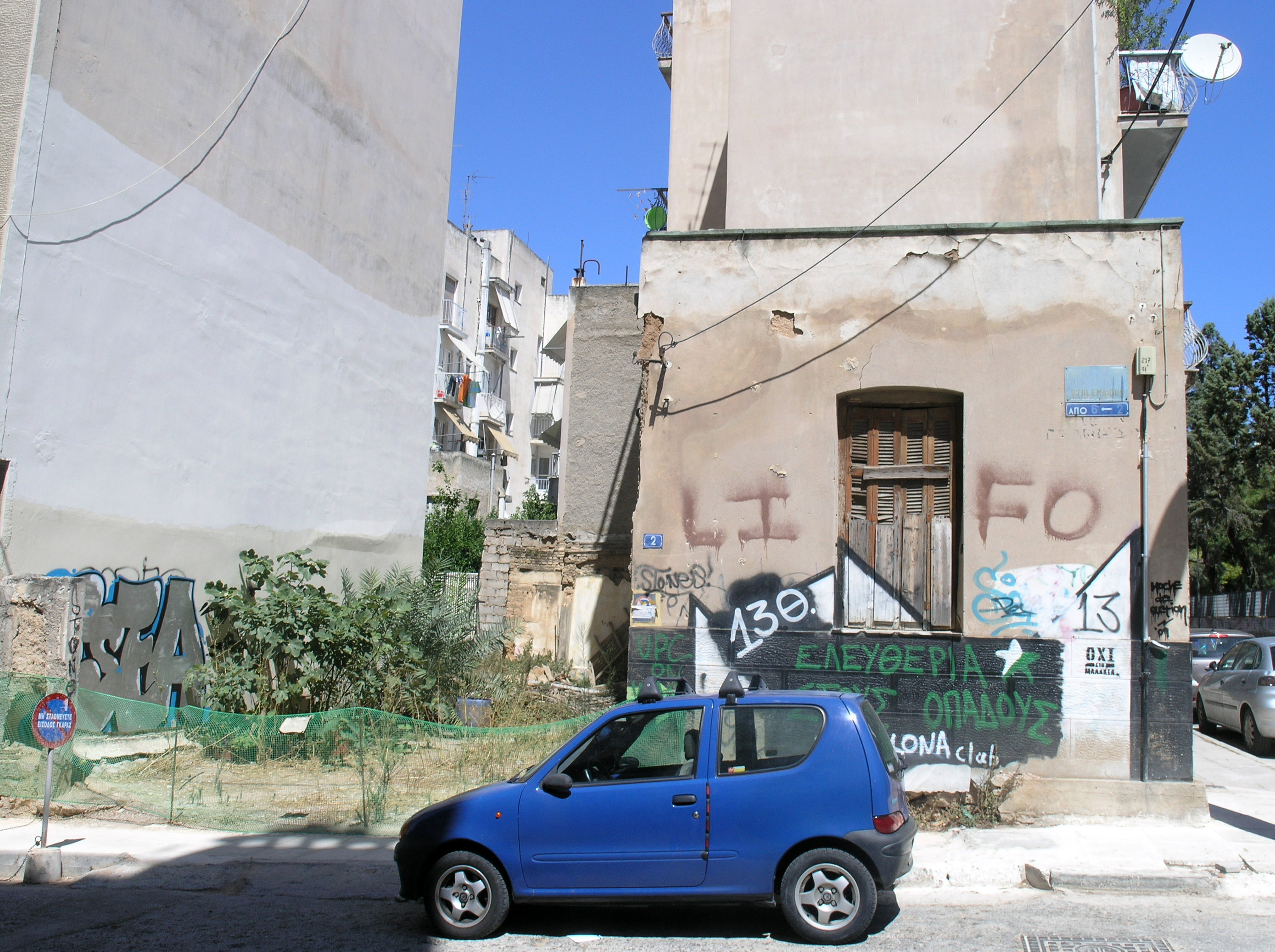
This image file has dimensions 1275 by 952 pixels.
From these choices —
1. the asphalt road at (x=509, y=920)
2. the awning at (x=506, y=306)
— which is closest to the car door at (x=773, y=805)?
the asphalt road at (x=509, y=920)

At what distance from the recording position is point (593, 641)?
15.7 m

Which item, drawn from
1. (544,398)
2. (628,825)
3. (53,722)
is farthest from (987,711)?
(544,398)

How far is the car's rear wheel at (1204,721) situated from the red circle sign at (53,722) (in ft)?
49.2

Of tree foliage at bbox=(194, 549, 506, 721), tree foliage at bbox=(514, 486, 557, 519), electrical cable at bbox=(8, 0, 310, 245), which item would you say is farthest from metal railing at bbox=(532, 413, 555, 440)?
tree foliage at bbox=(194, 549, 506, 721)

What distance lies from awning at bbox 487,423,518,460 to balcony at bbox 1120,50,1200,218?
28.4 metres

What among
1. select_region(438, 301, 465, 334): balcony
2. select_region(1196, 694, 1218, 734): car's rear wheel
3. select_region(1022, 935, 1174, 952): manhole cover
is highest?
select_region(438, 301, 465, 334): balcony

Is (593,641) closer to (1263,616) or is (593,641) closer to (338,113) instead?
(338,113)

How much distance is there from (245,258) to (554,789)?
34.3 feet

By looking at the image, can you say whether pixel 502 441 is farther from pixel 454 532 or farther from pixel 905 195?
pixel 905 195

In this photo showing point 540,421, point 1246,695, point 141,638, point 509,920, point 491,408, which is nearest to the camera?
point 509,920

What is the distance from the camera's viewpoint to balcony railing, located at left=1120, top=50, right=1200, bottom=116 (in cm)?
1251

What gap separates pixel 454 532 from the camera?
91.9ft

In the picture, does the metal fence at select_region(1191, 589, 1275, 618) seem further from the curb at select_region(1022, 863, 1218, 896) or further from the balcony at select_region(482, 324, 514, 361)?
the balcony at select_region(482, 324, 514, 361)

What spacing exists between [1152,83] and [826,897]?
11756 millimetres
